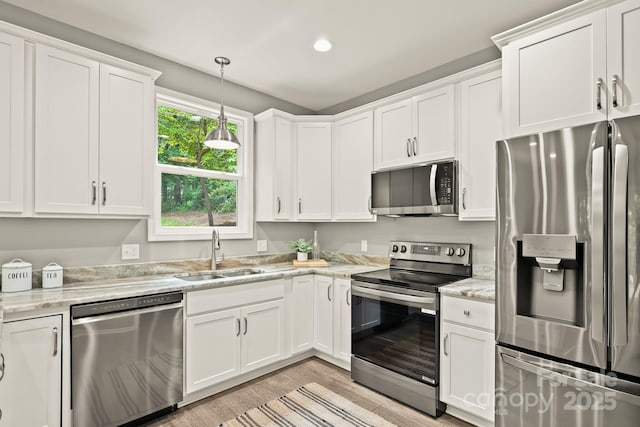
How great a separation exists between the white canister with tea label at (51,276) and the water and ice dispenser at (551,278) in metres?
2.84

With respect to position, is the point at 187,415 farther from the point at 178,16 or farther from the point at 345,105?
the point at 345,105

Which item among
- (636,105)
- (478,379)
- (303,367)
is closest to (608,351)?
(478,379)

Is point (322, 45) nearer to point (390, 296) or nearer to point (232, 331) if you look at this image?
point (390, 296)

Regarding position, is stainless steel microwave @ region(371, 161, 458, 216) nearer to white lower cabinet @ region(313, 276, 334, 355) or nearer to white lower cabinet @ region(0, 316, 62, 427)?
white lower cabinet @ region(313, 276, 334, 355)

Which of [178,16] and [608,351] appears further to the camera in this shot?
[178,16]

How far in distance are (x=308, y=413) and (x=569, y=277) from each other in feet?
6.07

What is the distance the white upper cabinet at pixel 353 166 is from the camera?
331 centimetres

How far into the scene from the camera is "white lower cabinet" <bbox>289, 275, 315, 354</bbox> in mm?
3135

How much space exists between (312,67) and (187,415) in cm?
295

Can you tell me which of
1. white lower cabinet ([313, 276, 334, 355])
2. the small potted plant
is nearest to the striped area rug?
white lower cabinet ([313, 276, 334, 355])

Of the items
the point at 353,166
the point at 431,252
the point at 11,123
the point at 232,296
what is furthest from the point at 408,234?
the point at 11,123

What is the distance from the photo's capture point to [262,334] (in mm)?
2887

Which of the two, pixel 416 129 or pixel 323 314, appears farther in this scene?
pixel 323 314

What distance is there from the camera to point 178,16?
2320 millimetres
